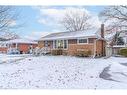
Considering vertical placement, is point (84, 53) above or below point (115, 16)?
below

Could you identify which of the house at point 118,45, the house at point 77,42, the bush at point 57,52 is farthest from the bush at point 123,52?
the bush at point 57,52

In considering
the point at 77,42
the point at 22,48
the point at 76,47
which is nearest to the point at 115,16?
the point at 76,47

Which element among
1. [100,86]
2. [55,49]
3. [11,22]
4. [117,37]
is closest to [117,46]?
[117,37]

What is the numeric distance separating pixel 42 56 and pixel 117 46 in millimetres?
1493

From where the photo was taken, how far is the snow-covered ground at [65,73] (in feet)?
19.3

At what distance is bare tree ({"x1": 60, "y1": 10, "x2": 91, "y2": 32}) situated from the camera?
6.19 meters

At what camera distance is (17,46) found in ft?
20.7

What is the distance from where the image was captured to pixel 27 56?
6379mm

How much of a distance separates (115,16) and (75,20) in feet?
2.43

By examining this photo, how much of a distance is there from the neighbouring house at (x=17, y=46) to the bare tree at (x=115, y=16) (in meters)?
1.40

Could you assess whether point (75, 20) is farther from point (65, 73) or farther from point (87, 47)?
point (65, 73)

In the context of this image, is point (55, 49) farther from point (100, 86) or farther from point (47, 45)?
point (100, 86)

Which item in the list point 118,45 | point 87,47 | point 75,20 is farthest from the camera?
point 87,47

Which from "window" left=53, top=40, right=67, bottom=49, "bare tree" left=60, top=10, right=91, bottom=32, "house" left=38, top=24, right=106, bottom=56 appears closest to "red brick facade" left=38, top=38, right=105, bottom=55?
"house" left=38, top=24, right=106, bottom=56
